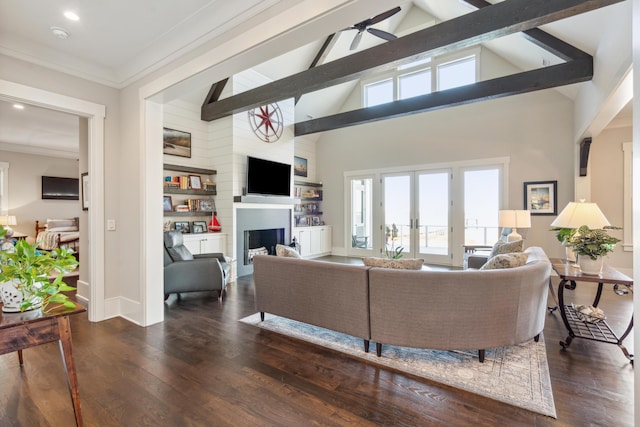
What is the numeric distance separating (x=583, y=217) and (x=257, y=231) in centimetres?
507

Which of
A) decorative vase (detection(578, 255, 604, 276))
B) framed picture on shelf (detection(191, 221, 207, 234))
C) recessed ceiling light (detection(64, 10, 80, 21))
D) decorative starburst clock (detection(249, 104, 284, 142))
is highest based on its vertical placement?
decorative starburst clock (detection(249, 104, 284, 142))

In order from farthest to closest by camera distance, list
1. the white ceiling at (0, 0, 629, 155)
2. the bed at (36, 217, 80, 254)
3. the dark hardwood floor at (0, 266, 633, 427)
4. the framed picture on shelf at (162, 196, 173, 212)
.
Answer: the bed at (36, 217, 80, 254)
the framed picture on shelf at (162, 196, 173, 212)
the white ceiling at (0, 0, 629, 155)
the dark hardwood floor at (0, 266, 633, 427)

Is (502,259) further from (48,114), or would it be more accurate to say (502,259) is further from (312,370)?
(48,114)

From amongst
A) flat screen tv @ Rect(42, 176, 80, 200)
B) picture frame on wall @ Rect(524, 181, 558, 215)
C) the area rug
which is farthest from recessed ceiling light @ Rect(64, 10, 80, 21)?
flat screen tv @ Rect(42, 176, 80, 200)

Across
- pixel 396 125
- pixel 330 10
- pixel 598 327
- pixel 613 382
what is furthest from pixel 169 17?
pixel 396 125

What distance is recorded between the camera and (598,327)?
9.36ft

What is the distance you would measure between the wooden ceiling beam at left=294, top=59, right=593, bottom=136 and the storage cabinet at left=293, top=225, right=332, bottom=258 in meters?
2.55

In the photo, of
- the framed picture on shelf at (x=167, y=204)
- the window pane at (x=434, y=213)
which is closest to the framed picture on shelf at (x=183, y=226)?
the framed picture on shelf at (x=167, y=204)

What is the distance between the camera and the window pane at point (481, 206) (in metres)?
6.27

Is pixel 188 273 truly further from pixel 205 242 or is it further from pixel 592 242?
pixel 592 242

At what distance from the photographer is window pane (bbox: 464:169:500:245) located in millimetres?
6273

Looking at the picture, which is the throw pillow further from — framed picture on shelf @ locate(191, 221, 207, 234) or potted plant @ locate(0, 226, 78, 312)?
framed picture on shelf @ locate(191, 221, 207, 234)

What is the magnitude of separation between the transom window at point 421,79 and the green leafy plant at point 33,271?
276 inches

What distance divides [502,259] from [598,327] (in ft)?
4.35
